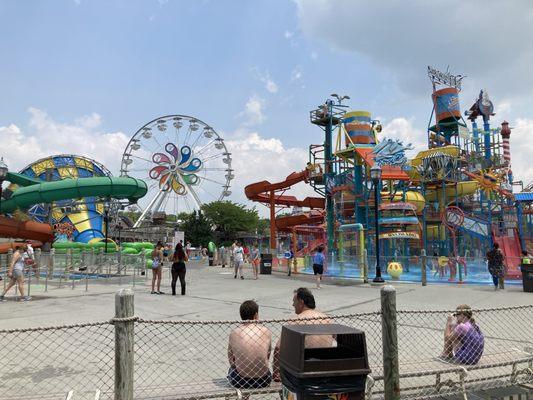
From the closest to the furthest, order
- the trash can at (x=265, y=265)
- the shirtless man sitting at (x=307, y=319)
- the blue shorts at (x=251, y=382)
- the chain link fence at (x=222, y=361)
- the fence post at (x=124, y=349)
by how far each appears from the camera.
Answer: the fence post at (x=124, y=349) → the shirtless man sitting at (x=307, y=319) → the chain link fence at (x=222, y=361) → the blue shorts at (x=251, y=382) → the trash can at (x=265, y=265)

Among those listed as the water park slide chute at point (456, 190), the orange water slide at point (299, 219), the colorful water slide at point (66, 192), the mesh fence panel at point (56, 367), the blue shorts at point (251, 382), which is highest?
the water park slide chute at point (456, 190)

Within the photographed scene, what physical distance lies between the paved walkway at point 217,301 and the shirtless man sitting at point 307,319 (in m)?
5.14

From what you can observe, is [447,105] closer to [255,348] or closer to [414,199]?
[414,199]

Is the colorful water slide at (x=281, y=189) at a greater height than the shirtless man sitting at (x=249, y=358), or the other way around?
the colorful water slide at (x=281, y=189)

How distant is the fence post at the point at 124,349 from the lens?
3.28m

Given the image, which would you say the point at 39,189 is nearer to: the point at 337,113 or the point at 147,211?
the point at 337,113

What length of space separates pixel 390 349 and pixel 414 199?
27172 millimetres

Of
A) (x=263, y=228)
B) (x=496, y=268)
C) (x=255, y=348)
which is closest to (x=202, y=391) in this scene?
(x=255, y=348)

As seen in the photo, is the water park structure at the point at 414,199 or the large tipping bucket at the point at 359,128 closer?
the water park structure at the point at 414,199

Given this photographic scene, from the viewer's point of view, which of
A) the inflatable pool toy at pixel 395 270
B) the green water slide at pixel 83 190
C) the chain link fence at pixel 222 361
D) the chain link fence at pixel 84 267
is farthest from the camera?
the green water slide at pixel 83 190

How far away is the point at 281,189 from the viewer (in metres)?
37.9

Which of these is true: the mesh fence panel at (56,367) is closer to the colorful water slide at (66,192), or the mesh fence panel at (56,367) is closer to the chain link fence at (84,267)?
the chain link fence at (84,267)

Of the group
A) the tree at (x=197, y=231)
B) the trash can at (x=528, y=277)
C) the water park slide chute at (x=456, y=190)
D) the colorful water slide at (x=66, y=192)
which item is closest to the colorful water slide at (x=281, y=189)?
the water park slide chute at (x=456, y=190)

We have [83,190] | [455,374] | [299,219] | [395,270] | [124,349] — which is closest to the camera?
[124,349]
